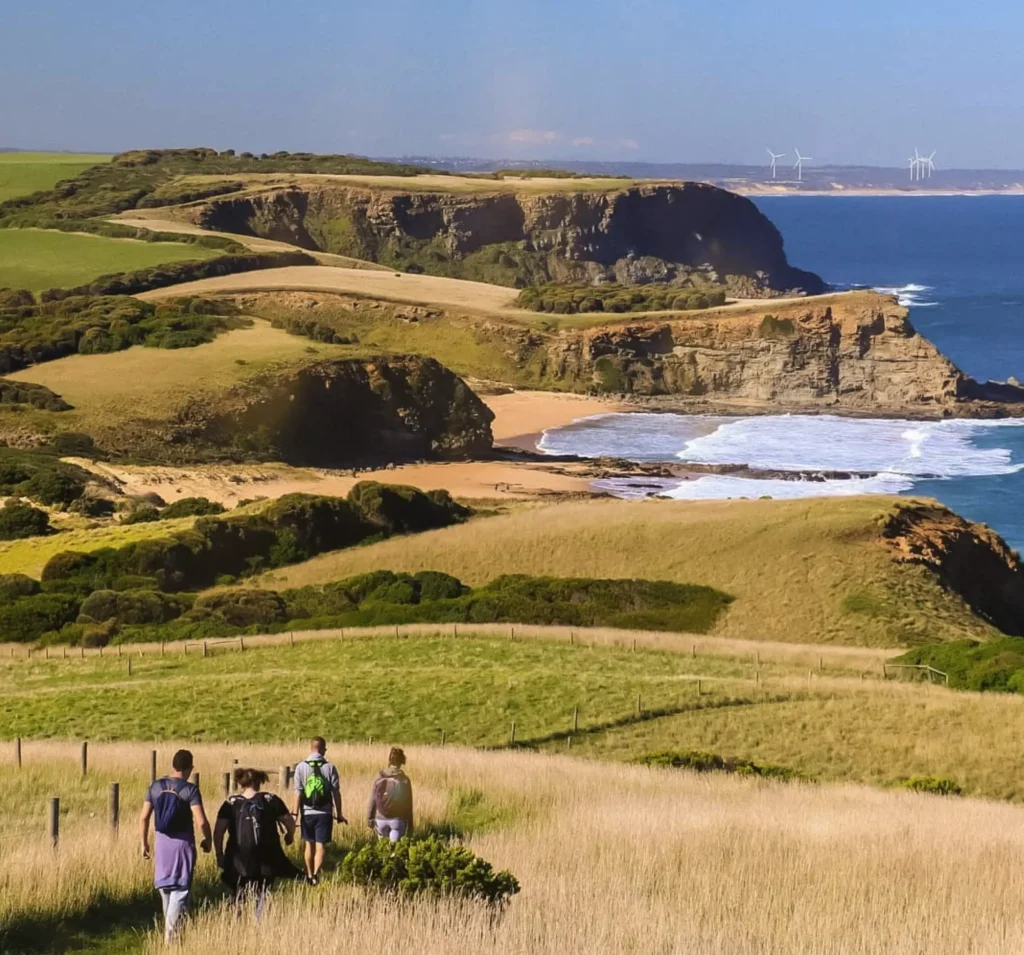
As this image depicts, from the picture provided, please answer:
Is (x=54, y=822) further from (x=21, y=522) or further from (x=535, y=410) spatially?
(x=535, y=410)

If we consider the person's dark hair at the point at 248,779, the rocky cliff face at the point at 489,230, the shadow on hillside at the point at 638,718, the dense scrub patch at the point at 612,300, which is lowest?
the shadow on hillside at the point at 638,718

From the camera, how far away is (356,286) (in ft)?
396

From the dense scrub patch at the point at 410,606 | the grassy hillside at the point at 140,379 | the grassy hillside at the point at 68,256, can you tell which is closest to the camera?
the dense scrub patch at the point at 410,606

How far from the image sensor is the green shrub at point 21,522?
50750 millimetres

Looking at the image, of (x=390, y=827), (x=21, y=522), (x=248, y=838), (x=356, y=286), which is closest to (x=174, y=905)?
(x=248, y=838)

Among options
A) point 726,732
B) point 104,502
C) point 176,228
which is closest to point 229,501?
point 104,502

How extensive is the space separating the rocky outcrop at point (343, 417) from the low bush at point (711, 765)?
5118 cm

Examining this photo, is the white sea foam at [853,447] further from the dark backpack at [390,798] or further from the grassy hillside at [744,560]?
the dark backpack at [390,798]

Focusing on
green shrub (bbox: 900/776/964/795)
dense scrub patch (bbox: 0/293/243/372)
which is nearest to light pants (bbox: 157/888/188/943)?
green shrub (bbox: 900/776/964/795)

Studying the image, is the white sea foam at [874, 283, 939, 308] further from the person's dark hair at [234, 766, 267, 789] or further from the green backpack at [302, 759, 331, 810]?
the person's dark hair at [234, 766, 267, 789]

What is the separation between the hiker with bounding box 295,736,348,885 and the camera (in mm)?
11109

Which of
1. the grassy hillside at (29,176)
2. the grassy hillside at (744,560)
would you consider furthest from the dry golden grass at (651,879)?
the grassy hillside at (29,176)

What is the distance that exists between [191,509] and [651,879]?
4521 centimetres

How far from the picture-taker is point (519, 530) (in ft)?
165
